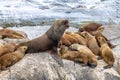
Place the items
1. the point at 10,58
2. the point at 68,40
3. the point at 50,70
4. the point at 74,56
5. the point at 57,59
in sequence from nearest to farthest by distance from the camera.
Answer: the point at 10,58 → the point at 50,70 → the point at 57,59 → the point at 74,56 → the point at 68,40

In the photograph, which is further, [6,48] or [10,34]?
[10,34]

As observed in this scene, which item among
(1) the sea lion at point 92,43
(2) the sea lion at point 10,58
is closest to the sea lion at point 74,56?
(1) the sea lion at point 92,43

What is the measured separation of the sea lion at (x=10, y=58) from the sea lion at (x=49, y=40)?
0.41 m

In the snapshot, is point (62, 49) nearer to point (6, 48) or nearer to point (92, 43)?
point (92, 43)

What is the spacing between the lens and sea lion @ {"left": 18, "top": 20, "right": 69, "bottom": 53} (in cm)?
943

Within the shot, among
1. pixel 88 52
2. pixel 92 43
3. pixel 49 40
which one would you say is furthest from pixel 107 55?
pixel 49 40

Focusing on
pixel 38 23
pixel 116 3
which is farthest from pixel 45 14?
pixel 116 3

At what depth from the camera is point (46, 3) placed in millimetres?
23719

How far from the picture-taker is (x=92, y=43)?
1030 centimetres

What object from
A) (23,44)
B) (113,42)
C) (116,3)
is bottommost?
(116,3)

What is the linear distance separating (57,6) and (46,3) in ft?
4.45

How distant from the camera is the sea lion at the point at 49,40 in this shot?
943cm

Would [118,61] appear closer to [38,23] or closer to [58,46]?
[58,46]

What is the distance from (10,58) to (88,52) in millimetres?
1919
